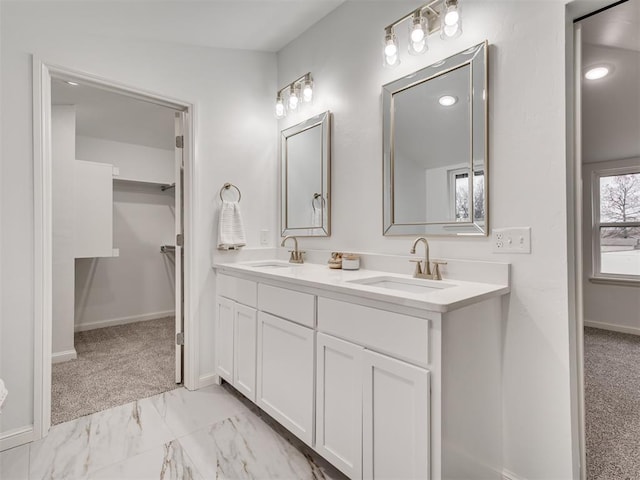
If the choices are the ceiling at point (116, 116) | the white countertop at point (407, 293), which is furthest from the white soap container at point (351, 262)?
the ceiling at point (116, 116)

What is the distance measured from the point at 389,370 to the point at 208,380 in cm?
166

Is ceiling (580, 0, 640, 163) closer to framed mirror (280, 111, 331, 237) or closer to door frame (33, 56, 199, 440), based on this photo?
framed mirror (280, 111, 331, 237)

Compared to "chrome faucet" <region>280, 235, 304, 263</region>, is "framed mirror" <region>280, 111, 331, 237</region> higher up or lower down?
higher up

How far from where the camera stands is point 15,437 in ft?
5.53

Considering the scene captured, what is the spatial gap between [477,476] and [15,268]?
233cm

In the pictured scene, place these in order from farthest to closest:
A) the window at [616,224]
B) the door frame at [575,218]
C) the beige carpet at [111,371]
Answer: the window at [616,224] < the beige carpet at [111,371] < the door frame at [575,218]

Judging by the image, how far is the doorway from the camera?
144cm

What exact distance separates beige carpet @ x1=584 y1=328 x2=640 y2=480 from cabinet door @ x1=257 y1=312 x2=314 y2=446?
1.25 metres

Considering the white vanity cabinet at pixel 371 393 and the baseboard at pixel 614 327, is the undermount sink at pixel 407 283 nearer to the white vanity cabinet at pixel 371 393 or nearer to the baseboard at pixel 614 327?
the white vanity cabinet at pixel 371 393

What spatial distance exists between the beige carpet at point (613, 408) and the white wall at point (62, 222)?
362 centimetres

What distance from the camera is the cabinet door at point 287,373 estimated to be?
154 centimetres

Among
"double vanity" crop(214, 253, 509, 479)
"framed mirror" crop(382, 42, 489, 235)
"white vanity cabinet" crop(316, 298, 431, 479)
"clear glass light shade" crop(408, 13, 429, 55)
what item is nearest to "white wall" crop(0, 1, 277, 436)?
"double vanity" crop(214, 253, 509, 479)

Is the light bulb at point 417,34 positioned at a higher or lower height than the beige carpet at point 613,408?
higher

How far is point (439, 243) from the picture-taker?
1.66 metres
